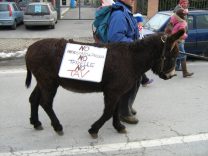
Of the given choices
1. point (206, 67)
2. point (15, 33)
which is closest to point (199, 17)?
point (206, 67)

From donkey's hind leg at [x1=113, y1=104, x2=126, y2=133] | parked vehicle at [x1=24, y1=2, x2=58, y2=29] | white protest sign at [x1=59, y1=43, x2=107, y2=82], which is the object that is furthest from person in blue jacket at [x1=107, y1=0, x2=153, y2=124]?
parked vehicle at [x1=24, y1=2, x2=58, y2=29]

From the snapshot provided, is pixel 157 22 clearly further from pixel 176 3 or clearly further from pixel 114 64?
pixel 176 3

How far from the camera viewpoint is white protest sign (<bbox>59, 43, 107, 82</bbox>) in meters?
4.43

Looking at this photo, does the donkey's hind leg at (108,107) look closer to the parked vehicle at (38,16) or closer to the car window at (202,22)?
the car window at (202,22)

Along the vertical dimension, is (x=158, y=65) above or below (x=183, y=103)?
above

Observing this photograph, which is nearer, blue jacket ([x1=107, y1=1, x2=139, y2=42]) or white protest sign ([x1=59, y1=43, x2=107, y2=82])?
white protest sign ([x1=59, y1=43, x2=107, y2=82])

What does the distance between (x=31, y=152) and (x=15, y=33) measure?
1389 centimetres

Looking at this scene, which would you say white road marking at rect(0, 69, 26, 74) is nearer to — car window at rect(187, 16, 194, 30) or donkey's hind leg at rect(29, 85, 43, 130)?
donkey's hind leg at rect(29, 85, 43, 130)

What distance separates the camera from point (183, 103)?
20.9 ft

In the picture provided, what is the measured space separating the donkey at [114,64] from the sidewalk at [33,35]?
7.77m

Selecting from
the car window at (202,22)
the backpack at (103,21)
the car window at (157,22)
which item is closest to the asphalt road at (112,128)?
the backpack at (103,21)

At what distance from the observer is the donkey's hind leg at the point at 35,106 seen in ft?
16.2

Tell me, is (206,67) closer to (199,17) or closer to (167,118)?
(199,17)

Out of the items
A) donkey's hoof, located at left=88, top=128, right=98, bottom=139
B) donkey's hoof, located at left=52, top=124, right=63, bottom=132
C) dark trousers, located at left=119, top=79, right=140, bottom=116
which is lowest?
donkey's hoof, located at left=88, top=128, right=98, bottom=139
